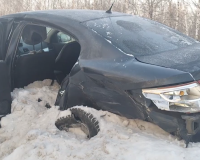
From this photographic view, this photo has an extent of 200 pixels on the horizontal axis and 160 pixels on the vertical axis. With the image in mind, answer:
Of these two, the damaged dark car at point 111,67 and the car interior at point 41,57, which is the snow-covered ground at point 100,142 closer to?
the damaged dark car at point 111,67

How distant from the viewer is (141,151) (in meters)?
2.00

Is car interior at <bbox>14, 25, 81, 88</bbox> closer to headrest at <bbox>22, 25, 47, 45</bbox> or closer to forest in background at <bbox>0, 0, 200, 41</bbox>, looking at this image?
headrest at <bbox>22, 25, 47, 45</bbox>

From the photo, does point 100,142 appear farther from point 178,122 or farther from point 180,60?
point 180,60

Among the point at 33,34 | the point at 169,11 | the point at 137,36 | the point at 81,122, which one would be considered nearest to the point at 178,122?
the point at 81,122

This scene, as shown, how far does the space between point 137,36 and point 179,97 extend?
0.98 m

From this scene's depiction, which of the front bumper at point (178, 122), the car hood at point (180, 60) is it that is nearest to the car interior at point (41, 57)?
the car hood at point (180, 60)

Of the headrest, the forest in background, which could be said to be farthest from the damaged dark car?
the forest in background

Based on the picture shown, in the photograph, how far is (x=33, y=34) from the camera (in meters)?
3.63

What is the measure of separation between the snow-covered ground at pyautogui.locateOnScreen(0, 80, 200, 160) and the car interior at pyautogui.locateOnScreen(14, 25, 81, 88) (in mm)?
853

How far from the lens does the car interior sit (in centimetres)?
357

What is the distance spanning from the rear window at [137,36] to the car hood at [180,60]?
11cm

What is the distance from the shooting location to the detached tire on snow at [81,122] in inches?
93.7

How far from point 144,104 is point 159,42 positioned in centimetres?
90

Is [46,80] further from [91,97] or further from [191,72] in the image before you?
[191,72]
